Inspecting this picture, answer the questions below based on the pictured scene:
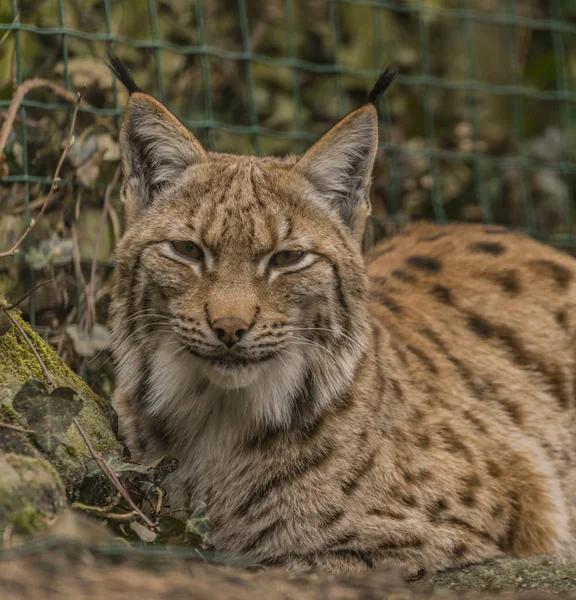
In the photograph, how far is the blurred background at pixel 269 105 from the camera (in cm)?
557

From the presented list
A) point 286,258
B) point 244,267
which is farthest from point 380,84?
point 244,267

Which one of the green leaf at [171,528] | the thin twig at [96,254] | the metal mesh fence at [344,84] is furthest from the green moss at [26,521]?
the metal mesh fence at [344,84]

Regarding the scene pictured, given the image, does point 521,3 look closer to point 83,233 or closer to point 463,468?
point 83,233

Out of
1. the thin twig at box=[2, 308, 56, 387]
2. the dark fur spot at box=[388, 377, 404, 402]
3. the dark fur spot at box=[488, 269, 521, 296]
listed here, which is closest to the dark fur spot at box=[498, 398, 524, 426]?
the dark fur spot at box=[488, 269, 521, 296]

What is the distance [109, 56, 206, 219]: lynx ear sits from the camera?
14.2ft

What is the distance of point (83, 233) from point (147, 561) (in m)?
2.79

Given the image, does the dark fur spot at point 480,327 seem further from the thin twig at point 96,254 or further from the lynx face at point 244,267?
the thin twig at point 96,254

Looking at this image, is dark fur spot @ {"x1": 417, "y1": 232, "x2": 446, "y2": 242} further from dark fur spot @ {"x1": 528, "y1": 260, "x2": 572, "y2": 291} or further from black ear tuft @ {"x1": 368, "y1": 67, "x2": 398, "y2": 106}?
black ear tuft @ {"x1": 368, "y1": 67, "x2": 398, "y2": 106}

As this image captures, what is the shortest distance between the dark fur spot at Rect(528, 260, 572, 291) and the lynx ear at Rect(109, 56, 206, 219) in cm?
198

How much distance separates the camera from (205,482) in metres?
4.30

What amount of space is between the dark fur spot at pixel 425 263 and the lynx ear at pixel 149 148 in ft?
4.82

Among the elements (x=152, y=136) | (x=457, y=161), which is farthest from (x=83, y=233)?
(x=457, y=161)

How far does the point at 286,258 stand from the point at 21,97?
1.83 metres

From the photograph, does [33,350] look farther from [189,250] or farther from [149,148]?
[149,148]
